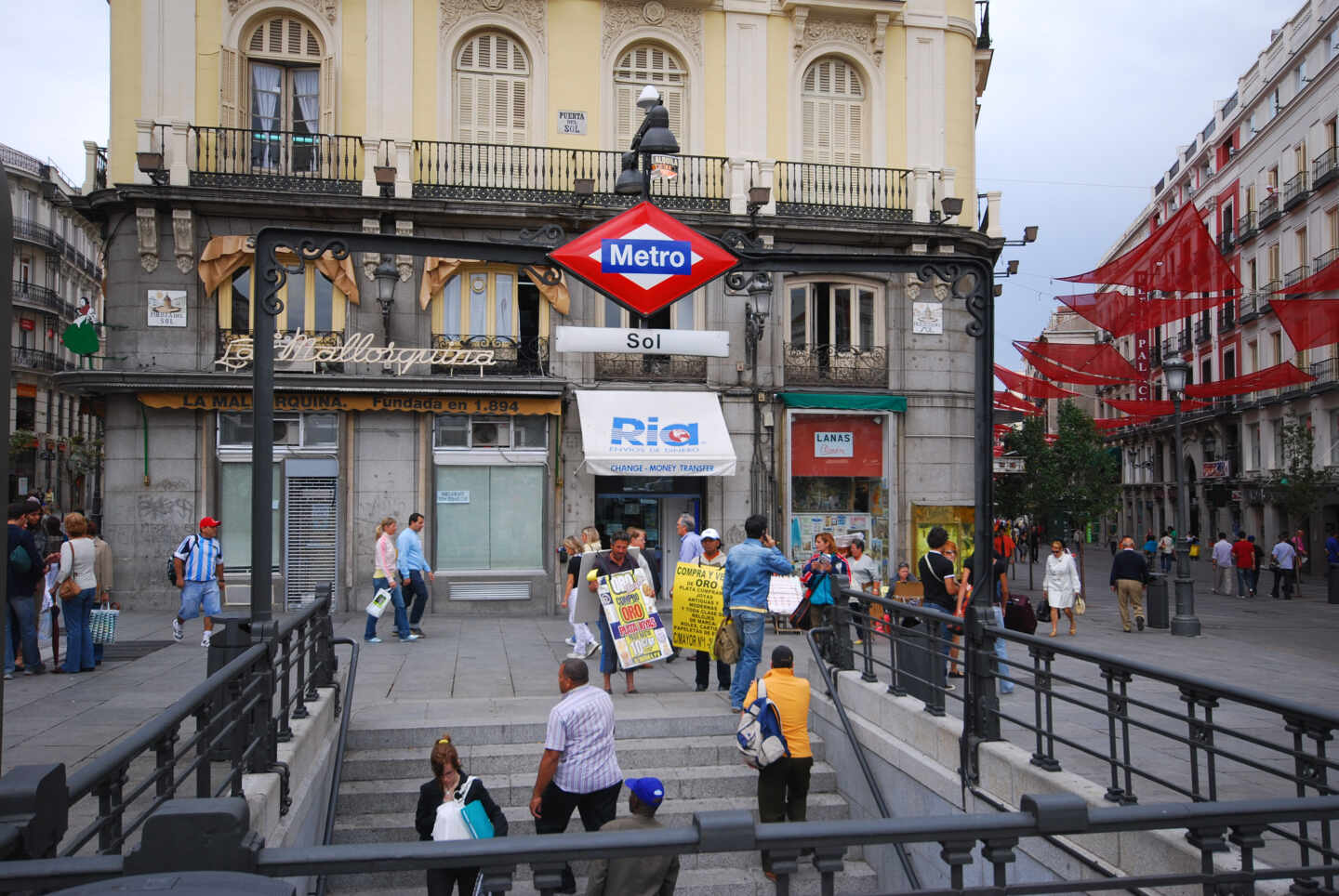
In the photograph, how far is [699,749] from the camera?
1016 centimetres

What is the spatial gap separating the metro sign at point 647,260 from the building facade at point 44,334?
2088 inches

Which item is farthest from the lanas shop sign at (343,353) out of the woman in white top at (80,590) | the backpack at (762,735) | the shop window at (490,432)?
the backpack at (762,735)

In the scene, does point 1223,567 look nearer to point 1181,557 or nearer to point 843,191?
point 1181,557

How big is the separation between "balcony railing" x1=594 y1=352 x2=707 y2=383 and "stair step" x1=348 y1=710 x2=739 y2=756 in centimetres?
1131

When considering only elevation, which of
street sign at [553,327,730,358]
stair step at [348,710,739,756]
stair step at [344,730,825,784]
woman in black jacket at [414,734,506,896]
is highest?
street sign at [553,327,730,358]

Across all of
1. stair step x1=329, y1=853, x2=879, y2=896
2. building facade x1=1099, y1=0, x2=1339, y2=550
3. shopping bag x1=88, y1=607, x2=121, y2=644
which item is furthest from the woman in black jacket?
building facade x1=1099, y1=0, x2=1339, y2=550

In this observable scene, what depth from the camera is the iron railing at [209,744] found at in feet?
12.8

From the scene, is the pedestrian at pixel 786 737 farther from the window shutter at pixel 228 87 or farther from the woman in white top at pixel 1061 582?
the window shutter at pixel 228 87

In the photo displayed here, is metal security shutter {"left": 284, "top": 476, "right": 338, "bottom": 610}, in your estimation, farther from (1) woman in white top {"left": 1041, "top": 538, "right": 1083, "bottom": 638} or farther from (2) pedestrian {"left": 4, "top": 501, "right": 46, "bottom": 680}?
(1) woman in white top {"left": 1041, "top": 538, "right": 1083, "bottom": 638}

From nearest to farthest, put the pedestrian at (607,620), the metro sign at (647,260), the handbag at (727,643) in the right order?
the metro sign at (647,260) → the handbag at (727,643) → the pedestrian at (607,620)

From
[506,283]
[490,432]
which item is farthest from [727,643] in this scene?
[506,283]

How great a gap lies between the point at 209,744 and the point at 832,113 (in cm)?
2000

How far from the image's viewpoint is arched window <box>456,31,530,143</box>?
2112 centimetres

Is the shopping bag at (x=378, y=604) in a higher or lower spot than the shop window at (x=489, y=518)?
lower
